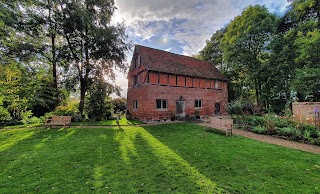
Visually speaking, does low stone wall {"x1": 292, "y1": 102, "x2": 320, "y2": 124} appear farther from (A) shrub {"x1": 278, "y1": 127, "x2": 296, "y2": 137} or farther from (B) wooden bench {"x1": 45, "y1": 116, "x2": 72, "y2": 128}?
(B) wooden bench {"x1": 45, "y1": 116, "x2": 72, "y2": 128}

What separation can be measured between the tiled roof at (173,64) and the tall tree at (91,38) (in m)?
3.43

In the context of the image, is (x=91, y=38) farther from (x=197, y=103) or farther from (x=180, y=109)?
(x=197, y=103)

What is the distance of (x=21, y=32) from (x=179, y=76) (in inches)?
657

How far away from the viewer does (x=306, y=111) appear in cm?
1073

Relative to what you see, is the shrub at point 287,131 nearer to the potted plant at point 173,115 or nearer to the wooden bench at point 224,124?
the wooden bench at point 224,124

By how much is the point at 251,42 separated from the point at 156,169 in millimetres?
23647

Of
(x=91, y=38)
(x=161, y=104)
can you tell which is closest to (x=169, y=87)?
(x=161, y=104)

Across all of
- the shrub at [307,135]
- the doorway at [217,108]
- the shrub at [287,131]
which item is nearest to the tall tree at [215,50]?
the doorway at [217,108]

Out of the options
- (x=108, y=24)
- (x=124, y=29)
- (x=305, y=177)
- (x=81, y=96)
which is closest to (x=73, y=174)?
(x=305, y=177)

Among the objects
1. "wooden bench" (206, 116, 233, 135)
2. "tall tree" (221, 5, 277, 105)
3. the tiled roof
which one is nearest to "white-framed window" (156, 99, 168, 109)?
the tiled roof

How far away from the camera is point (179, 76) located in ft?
56.1

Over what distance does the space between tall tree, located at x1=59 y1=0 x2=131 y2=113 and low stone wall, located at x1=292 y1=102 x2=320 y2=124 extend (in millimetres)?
18227

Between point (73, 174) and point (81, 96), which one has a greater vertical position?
point (81, 96)

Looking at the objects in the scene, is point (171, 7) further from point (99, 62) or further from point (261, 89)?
point (261, 89)
